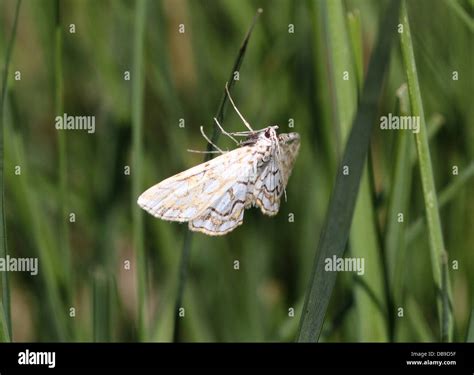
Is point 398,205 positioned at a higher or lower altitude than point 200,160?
lower

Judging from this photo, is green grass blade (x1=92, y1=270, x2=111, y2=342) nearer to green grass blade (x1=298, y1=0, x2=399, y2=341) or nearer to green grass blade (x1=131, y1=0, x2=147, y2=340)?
green grass blade (x1=131, y1=0, x2=147, y2=340)

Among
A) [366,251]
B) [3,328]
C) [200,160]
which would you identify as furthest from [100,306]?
[200,160]

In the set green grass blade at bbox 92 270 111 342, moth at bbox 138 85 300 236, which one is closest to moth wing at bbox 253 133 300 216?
moth at bbox 138 85 300 236

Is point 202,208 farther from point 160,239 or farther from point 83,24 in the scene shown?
point 83,24

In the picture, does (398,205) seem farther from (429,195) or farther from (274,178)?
(274,178)

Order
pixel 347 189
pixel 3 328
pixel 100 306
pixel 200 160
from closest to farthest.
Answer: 1. pixel 347 189
2. pixel 3 328
3. pixel 100 306
4. pixel 200 160

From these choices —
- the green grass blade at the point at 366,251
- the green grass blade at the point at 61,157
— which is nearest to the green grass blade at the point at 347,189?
the green grass blade at the point at 366,251

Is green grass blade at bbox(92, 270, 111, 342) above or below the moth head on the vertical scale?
below

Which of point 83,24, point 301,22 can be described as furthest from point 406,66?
point 83,24
